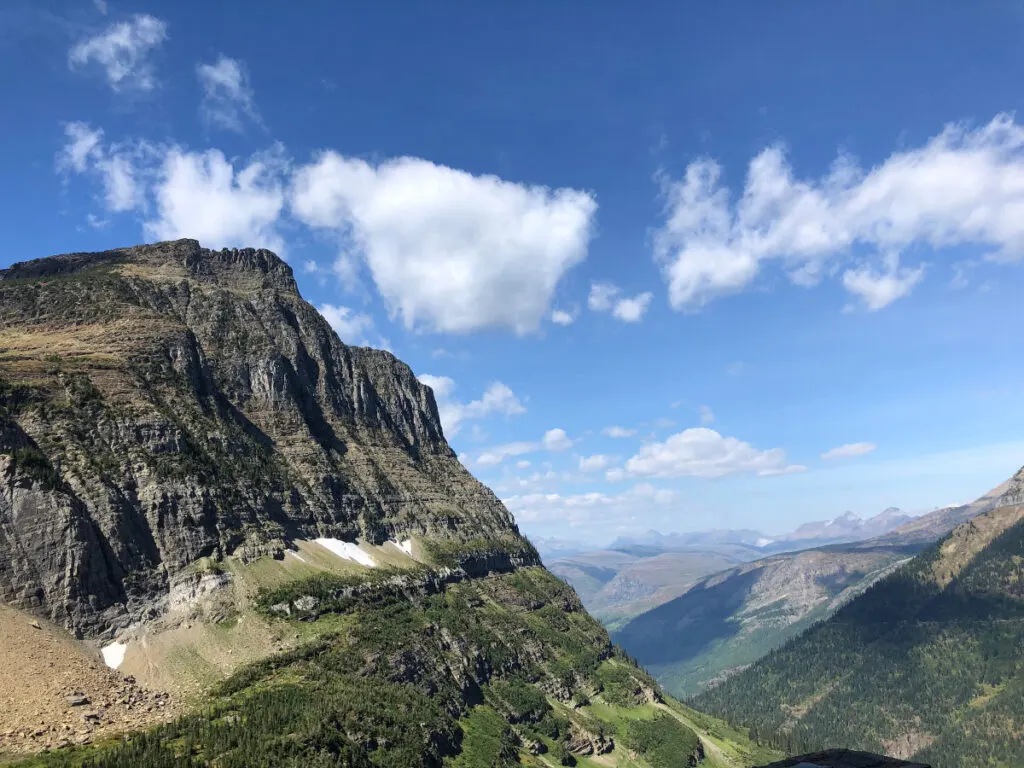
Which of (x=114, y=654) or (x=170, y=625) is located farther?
(x=170, y=625)

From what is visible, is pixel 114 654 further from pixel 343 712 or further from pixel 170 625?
pixel 343 712

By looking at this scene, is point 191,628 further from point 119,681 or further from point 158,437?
point 158,437

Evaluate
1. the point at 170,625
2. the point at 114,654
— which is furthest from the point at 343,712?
the point at 114,654

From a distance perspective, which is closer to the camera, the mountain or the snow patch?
the mountain

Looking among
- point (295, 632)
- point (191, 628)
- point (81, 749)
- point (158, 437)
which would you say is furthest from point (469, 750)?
point (158, 437)

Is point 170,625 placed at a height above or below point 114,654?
above

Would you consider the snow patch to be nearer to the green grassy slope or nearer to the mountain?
the mountain

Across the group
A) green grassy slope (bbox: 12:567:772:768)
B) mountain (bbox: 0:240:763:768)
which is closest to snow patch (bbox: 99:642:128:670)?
mountain (bbox: 0:240:763:768)

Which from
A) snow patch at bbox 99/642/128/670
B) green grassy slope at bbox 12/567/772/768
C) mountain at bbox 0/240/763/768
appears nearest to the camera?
green grassy slope at bbox 12/567/772/768
